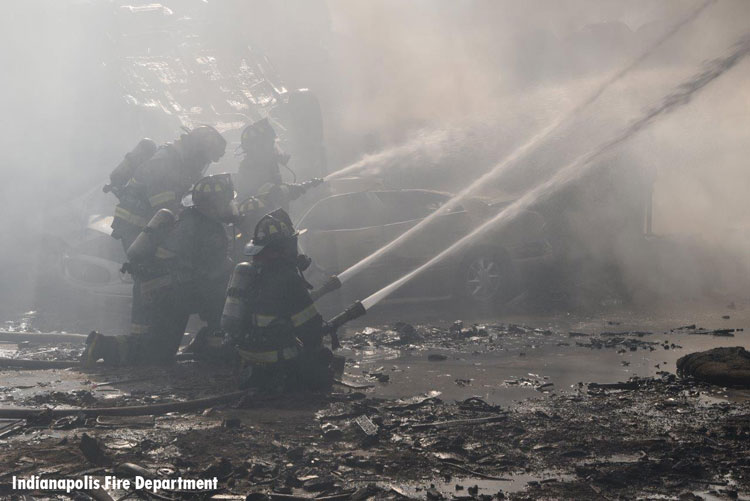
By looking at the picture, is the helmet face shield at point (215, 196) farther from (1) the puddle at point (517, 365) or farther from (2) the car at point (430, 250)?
(2) the car at point (430, 250)

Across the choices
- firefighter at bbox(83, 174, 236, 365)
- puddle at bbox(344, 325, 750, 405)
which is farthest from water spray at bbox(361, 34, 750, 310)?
firefighter at bbox(83, 174, 236, 365)

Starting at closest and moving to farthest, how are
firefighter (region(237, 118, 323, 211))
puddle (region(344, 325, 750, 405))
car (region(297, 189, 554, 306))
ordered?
puddle (region(344, 325, 750, 405)) → firefighter (region(237, 118, 323, 211)) → car (region(297, 189, 554, 306))

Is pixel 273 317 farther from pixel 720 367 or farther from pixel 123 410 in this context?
pixel 720 367

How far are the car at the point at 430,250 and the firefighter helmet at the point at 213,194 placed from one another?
260cm

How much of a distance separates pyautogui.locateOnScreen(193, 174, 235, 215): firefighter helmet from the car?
102 inches

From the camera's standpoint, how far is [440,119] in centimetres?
Answer: 2480

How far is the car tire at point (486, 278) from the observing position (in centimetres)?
1148

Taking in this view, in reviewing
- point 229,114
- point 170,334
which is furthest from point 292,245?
point 229,114

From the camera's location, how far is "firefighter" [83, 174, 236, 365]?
8.39 meters

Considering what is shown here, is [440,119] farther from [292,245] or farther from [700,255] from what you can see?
[292,245]

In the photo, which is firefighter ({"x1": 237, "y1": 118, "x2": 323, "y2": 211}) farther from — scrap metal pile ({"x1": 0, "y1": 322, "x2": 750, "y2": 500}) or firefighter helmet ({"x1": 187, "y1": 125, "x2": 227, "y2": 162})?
scrap metal pile ({"x1": 0, "y1": 322, "x2": 750, "y2": 500})

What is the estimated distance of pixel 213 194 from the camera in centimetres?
833

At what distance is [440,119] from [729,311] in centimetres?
1461

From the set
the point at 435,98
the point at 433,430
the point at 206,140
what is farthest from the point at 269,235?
the point at 435,98
